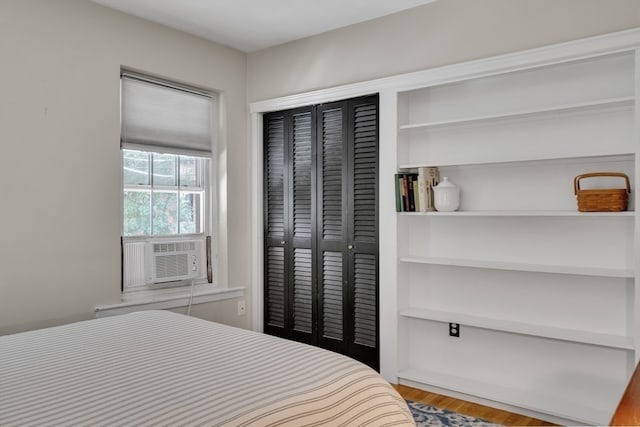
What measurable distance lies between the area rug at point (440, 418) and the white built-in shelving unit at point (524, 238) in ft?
0.73

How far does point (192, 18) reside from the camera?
3.36 meters

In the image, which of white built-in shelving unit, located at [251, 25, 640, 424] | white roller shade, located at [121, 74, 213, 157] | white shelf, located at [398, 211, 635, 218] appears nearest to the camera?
white shelf, located at [398, 211, 635, 218]

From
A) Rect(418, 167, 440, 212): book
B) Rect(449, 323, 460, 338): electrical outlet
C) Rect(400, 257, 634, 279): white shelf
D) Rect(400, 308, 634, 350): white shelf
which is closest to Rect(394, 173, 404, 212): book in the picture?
Rect(418, 167, 440, 212): book

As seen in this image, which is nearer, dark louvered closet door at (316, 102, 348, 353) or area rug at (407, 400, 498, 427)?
area rug at (407, 400, 498, 427)

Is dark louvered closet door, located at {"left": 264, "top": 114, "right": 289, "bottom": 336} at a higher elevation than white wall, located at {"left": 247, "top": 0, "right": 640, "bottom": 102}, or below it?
below

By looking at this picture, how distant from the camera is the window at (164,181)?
3363 mm

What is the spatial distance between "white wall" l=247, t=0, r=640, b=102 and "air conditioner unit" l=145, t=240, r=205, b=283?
139 cm

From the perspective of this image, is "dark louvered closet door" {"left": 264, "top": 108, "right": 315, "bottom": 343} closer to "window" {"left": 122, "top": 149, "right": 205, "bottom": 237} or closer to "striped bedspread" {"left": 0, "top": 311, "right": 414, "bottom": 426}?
"window" {"left": 122, "top": 149, "right": 205, "bottom": 237}

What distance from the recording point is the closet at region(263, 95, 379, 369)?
3406 mm

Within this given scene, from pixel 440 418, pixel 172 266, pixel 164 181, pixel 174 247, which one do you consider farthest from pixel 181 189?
pixel 440 418

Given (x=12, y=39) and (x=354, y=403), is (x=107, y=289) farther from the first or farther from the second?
(x=354, y=403)

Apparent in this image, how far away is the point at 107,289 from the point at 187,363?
1.74 metres

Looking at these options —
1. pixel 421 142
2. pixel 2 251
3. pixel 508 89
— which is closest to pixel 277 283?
pixel 421 142

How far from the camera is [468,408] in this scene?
287 cm
